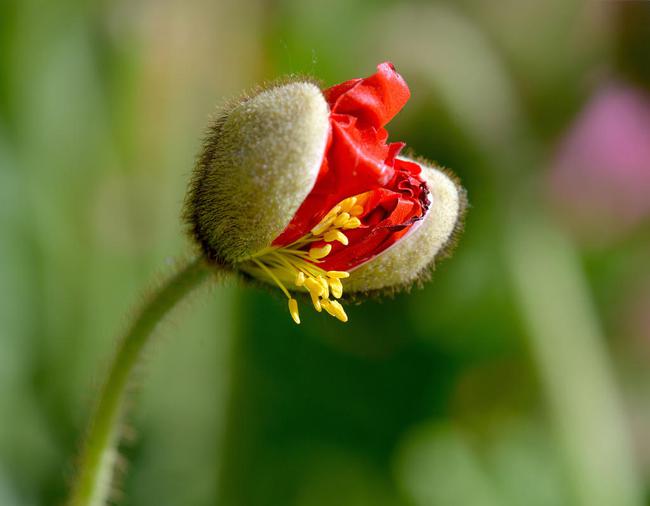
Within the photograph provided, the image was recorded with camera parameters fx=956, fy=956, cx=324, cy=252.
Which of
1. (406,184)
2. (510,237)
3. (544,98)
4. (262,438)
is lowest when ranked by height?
(262,438)

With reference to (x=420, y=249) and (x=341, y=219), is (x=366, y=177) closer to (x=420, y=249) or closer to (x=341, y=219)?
(x=341, y=219)

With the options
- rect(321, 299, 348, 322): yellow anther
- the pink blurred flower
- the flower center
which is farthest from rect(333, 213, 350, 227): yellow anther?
the pink blurred flower

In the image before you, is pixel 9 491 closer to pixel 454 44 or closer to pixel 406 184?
pixel 406 184

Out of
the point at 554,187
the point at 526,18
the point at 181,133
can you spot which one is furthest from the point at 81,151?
the point at 526,18

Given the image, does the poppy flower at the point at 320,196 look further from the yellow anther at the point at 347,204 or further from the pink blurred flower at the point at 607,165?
the pink blurred flower at the point at 607,165

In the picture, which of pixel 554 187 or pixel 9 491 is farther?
pixel 554 187

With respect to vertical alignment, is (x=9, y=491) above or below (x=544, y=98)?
below
